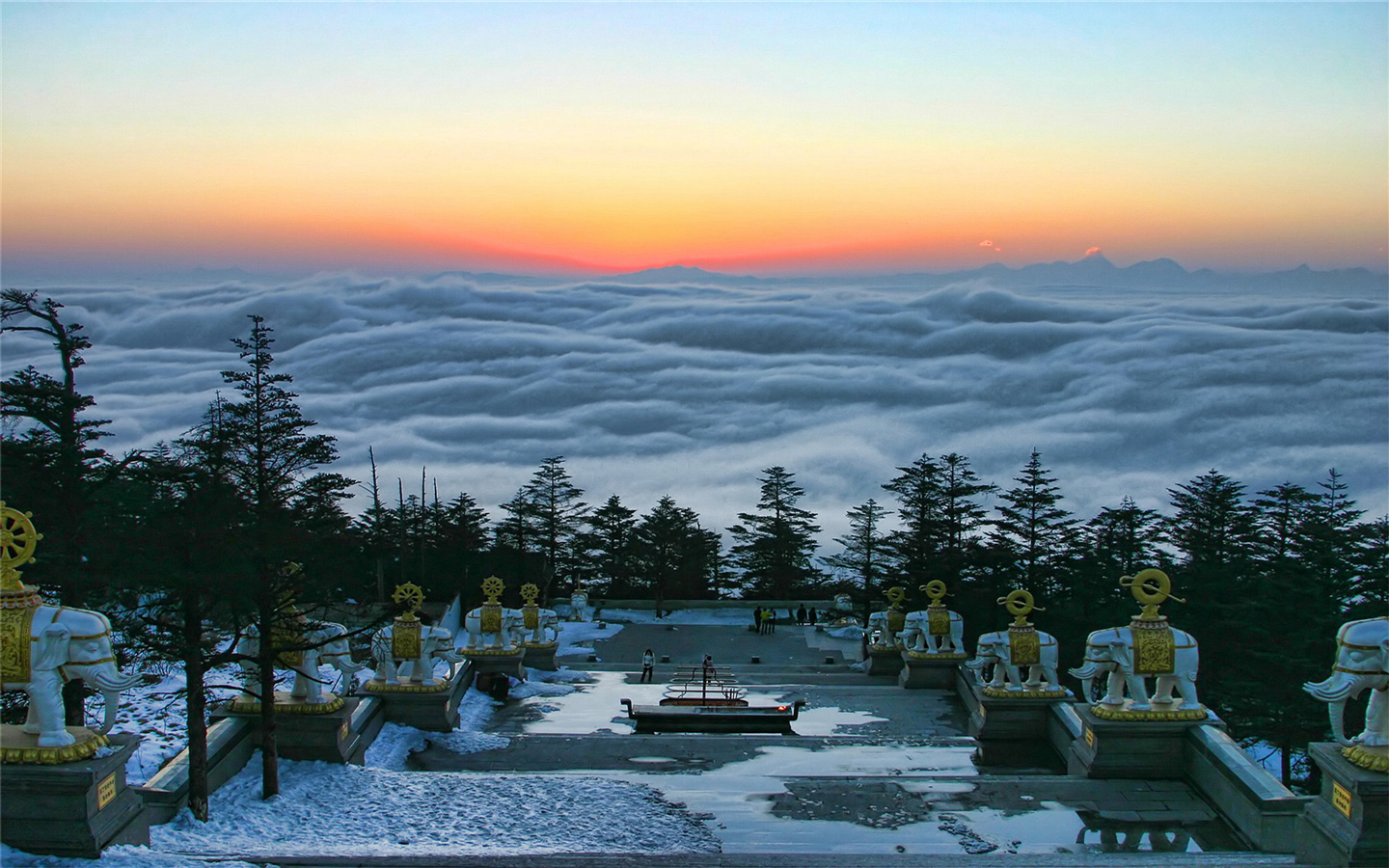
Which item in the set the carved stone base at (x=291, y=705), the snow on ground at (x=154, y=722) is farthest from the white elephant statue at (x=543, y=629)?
the carved stone base at (x=291, y=705)

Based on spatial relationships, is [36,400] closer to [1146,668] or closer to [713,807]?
[713,807]

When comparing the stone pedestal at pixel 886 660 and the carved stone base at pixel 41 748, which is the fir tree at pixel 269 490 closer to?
Answer: the carved stone base at pixel 41 748

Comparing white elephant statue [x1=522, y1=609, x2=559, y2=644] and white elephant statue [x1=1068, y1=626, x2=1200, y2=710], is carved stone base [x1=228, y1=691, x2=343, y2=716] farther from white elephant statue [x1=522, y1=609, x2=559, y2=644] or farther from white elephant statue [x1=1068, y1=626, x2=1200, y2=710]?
white elephant statue [x1=1068, y1=626, x2=1200, y2=710]

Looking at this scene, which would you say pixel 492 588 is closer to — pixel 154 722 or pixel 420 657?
pixel 420 657

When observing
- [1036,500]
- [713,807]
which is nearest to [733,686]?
[713,807]

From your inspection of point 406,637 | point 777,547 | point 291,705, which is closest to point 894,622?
point 406,637
